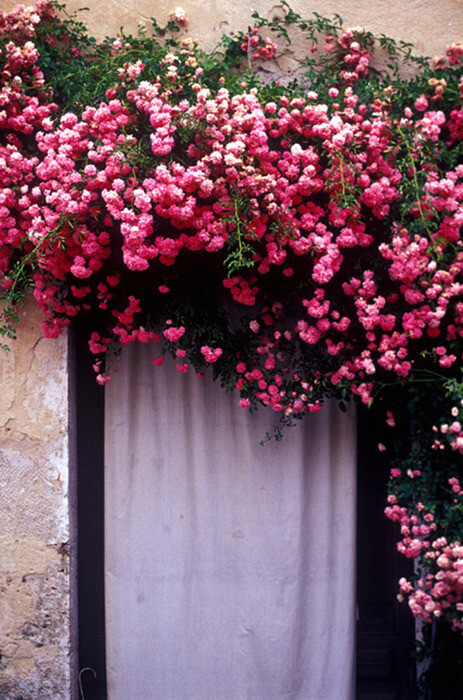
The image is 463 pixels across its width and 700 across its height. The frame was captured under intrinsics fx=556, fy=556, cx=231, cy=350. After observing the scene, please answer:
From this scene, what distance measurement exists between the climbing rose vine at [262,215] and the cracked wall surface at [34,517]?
229mm

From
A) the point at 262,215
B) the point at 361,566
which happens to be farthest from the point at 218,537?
the point at 262,215

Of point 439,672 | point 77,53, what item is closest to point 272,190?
point 77,53

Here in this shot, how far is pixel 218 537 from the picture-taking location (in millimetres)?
3064

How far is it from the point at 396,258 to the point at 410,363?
1.64ft

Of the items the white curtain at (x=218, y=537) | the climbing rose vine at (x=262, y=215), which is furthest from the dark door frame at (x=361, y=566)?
the climbing rose vine at (x=262, y=215)

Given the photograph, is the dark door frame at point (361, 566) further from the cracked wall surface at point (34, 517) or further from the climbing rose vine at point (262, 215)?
the climbing rose vine at point (262, 215)

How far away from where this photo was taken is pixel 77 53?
2914mm

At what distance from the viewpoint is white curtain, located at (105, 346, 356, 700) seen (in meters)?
3.03

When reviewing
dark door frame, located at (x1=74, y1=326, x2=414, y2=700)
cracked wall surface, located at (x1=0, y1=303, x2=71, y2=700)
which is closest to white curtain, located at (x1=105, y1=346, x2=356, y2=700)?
dark door frame, located at (x1=74, y1=326, x2=414, y2=700)

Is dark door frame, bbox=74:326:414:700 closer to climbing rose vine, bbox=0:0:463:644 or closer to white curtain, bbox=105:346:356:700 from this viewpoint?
white curtain, bbox=105:346:356:700

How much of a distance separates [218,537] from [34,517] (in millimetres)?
985

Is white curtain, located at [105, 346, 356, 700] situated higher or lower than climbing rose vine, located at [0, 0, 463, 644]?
lower

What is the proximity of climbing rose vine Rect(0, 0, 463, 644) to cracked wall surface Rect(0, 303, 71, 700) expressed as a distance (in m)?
0.23

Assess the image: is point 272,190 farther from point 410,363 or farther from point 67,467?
point 67,467
